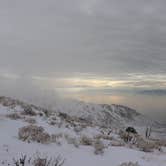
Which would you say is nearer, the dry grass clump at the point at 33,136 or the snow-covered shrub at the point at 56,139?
the dry grass clump at the point at 33,136

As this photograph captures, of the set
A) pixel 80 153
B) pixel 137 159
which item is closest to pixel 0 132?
pixel 80 153

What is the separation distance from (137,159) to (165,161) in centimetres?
112

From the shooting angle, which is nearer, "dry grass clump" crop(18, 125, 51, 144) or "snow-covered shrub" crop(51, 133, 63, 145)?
"dry grass clump" crop(18, 125, 51, 144)

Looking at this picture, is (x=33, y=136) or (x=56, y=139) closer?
(x=33, y=136)

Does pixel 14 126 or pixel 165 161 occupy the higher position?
pixel 14 126

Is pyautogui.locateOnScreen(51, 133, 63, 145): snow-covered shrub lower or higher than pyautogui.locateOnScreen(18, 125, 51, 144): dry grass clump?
lower

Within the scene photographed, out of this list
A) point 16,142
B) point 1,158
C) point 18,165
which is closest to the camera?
point 18,165

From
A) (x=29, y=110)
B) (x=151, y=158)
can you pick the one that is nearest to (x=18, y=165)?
(x=151, y=158)

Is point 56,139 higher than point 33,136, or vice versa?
point 33,136

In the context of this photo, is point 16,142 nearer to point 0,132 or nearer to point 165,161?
point 0,132

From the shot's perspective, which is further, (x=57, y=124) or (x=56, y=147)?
(x=57, y=124)

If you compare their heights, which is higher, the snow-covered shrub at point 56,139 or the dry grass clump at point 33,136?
the dry grass clump at point 33,136

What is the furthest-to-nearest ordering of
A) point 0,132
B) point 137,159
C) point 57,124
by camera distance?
point 57,124 → point 0,132 → point 137,159

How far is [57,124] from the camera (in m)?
18.2
